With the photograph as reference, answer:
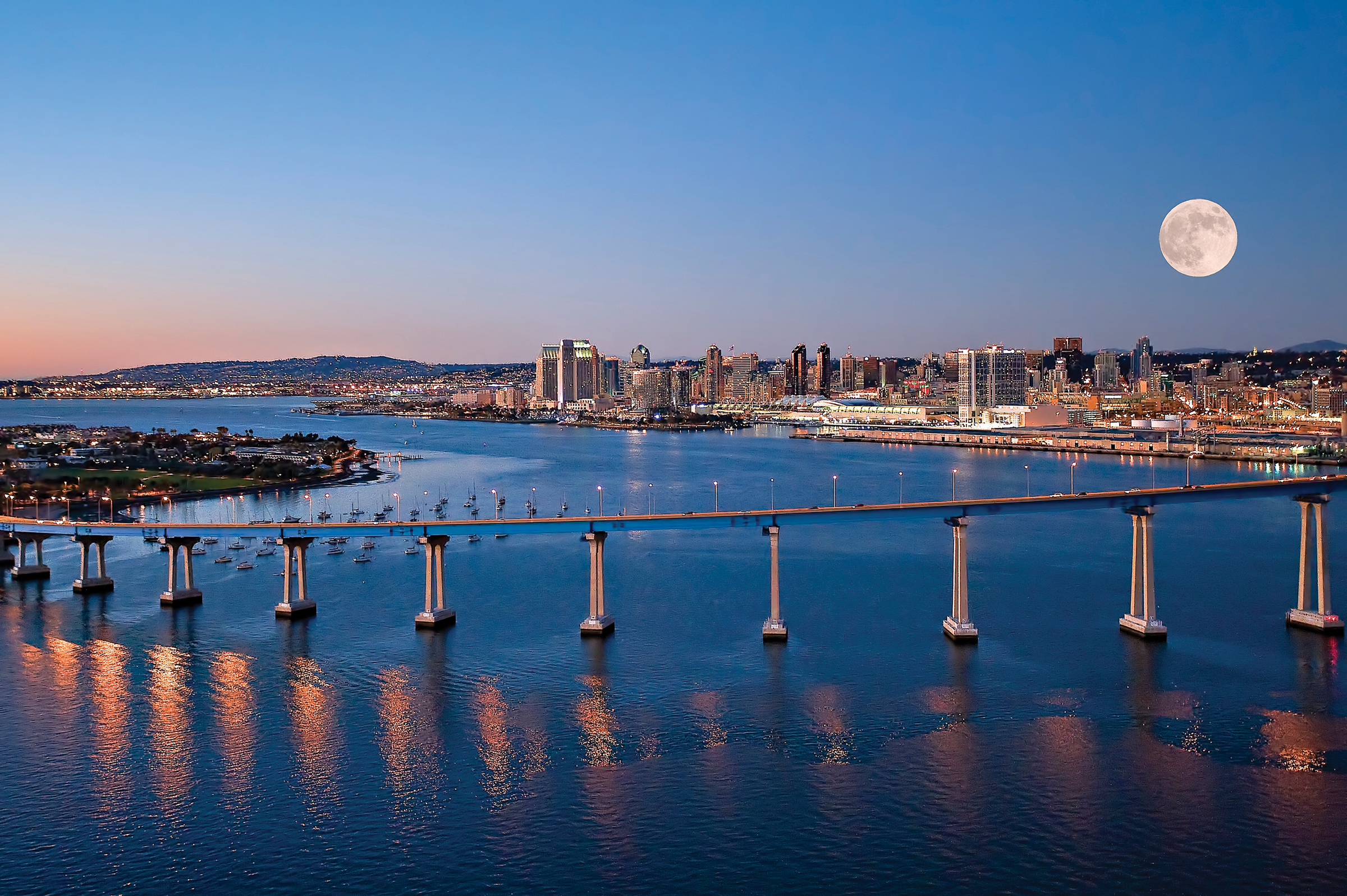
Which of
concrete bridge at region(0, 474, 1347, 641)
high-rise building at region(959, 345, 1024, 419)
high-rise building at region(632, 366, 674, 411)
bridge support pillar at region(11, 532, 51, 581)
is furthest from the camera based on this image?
high-rise building at region(632, 366, 674, 411)

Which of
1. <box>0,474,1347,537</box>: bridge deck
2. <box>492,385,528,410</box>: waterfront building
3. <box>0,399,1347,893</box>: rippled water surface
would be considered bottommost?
<box>0,399,1347,893</box>: rippled water surface

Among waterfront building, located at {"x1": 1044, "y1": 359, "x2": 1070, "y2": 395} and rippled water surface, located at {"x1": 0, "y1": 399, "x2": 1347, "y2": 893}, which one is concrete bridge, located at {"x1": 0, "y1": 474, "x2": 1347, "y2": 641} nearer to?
rippled water surface, located at {"x1": 0, "y1": 399, "x2": 1347, "y2": 893}

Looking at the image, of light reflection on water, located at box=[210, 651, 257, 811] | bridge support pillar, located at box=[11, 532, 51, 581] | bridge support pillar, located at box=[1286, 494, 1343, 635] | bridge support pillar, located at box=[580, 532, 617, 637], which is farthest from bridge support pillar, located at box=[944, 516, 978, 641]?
bridge support pillar, located at box=[11, 532, 51, 581]

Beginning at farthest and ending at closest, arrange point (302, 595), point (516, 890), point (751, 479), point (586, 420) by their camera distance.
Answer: point (586, 420), point (751, 479), point (302, 595), point (516, 890)

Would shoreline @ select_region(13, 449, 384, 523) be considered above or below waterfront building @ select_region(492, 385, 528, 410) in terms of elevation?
below

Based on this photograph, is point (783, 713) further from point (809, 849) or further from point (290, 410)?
point (290, 410)

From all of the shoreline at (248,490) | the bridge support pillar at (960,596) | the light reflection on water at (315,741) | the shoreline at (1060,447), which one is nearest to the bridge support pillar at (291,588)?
the light reflection on water at (315,741)

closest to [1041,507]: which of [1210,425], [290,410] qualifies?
[1210,425]
